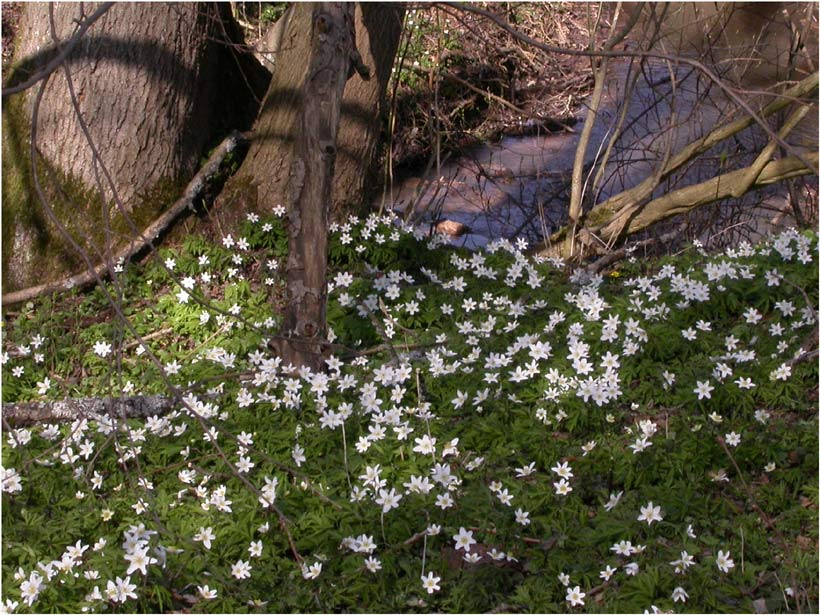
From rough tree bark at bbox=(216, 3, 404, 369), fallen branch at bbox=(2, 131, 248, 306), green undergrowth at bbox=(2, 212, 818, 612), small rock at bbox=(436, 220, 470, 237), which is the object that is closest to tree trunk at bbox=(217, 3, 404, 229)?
rough tree bark at bbox=(216, 3, 404, 369)

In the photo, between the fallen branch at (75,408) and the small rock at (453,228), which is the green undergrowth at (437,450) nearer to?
the fallen branch at (75,408)

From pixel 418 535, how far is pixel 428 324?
1.71 meters

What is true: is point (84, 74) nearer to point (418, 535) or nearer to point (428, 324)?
point (428, 324)

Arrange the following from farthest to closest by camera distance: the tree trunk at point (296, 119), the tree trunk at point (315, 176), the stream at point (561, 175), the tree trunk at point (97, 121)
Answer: the stream at point (561, 175), the tree trunk at point (296, 119), the tree trunk at point (97, 121), the tree trunk at point (315, 176)

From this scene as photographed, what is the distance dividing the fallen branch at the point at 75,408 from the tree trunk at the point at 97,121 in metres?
1.30

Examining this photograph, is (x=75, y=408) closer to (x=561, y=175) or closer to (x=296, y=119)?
(x=296, y=119)

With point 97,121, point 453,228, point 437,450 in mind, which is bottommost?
point 453,228

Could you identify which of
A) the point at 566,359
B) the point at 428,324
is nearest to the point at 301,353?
the point at 428,324

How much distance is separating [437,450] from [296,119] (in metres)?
2.69

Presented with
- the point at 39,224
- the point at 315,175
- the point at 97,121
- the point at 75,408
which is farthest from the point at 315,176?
the point at 39,224

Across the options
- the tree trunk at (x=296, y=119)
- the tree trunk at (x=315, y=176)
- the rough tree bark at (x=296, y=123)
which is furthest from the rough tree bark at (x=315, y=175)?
the tree trunk at (x=296, y=119)

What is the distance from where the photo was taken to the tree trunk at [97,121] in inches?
200

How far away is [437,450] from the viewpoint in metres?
3.65

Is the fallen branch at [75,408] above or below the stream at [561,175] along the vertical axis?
below
